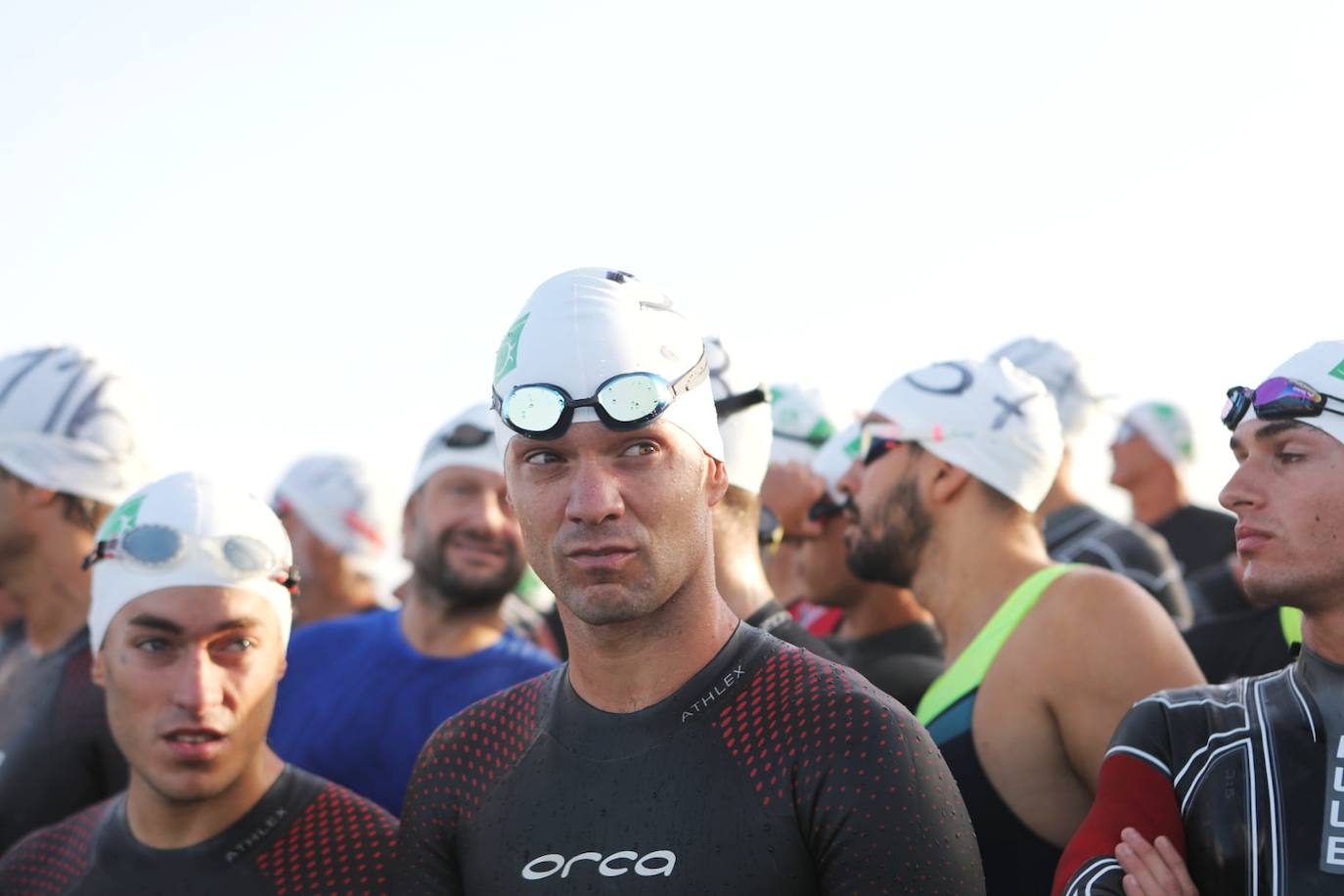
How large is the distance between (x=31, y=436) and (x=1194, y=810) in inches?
187

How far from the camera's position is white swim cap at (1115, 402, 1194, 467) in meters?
10.5

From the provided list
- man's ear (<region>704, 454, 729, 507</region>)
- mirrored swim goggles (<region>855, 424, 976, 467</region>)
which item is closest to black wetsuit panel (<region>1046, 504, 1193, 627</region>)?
mirrored swim goggles (<region>855, 424, 976, 467</region>)

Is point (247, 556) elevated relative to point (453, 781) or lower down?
elevated

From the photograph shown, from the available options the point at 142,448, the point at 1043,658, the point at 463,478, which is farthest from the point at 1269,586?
the point at 142,448

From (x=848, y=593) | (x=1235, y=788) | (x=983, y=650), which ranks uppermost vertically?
(x=1235, y=788)

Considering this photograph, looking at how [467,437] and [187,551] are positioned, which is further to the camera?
[467,437]

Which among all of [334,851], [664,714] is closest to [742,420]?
[664,714]

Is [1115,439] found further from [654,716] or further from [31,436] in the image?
[654,716]

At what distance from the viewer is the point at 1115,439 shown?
36.2 feet

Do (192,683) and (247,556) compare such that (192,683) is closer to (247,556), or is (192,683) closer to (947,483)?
(247,556)

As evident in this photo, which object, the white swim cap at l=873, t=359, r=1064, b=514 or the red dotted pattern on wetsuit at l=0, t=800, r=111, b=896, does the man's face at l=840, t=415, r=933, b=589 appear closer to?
the white swim cap at l=873, t=359, r=1064, b=514

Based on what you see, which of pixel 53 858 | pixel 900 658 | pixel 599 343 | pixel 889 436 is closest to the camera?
pixel 599 343

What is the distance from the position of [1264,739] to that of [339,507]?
7.73 m

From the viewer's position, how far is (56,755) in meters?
4.95
